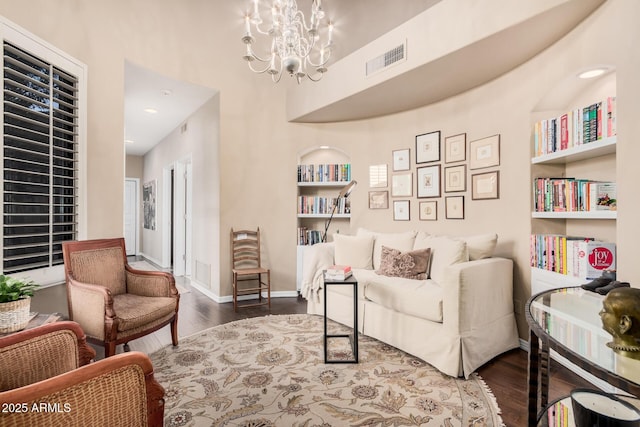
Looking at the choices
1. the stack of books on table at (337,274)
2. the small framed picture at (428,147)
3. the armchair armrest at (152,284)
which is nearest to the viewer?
the stack of books on table at (337,274)

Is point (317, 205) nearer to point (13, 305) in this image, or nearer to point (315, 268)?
point (315, 268)

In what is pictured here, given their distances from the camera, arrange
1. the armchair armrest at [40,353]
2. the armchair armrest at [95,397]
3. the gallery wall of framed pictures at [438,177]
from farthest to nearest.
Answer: the gallery wall of framed pictures at [438,177] < the armchair armrest at [40,353] < the armchair armrest at [95,397]

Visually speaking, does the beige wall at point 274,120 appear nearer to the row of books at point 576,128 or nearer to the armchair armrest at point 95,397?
the row of books at point 576,128

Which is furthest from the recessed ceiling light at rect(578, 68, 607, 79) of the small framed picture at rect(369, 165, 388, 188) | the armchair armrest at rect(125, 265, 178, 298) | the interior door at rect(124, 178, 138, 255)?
the interior door at rect(124, 178, 138, 255)

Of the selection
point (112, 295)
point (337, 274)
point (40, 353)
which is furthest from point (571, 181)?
point (112, 295)

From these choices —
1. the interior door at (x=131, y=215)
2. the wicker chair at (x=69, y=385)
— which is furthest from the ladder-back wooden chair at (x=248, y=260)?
the interior door at (x=131, y=215)

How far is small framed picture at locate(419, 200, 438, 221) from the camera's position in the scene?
139 inches

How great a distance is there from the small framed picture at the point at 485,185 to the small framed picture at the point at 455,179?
0.10 metres

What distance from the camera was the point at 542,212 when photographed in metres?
2.52

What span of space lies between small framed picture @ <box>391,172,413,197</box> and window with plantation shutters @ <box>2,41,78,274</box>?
128 inches

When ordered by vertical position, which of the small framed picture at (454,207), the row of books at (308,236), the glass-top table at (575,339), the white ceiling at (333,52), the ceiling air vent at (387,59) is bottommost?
the glass-top table at (575,339)

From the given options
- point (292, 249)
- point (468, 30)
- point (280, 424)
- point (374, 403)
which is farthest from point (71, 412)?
point (292, 249)

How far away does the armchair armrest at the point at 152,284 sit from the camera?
106 inches

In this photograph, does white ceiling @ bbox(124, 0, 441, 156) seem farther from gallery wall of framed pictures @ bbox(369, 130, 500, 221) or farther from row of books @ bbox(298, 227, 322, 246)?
row of books @ bbox(298, 227, 322, 246)
